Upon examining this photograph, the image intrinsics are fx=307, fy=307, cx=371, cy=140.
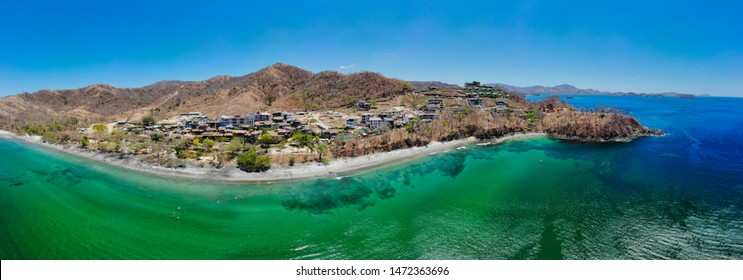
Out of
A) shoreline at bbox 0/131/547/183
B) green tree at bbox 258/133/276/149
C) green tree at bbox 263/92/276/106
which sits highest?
green tree at bbox 263/92/276/106

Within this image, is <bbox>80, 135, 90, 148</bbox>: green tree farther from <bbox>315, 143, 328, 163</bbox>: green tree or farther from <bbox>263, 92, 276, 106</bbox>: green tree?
<bbox>263, 92, 276, 106</bbox>: green tree

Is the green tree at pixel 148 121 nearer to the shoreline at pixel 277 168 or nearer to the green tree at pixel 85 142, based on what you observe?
the green tree at pixel 85 142

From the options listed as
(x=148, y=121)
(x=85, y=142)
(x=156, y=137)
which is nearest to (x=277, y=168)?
(x=156, y=137)

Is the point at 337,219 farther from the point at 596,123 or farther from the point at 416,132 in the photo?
the point at 596,123

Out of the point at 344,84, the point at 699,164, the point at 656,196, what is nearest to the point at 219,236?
the point at 656,196

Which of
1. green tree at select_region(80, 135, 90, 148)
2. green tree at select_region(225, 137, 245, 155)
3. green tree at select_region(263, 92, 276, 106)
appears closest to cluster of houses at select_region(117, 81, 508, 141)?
green tree at select_region(225, 137, 245, 155)

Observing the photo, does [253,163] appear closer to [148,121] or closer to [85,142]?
[85,142]
